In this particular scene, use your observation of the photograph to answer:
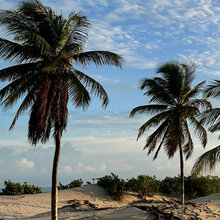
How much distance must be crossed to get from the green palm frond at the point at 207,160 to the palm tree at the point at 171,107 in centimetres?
379

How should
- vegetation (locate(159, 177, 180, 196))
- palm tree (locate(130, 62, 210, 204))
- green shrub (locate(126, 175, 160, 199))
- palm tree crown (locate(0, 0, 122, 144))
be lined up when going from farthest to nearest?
vegetation (locate(159, 177, 180, 196)) < green shrub (locate(126, 175, 160, 199)) < palm tree (locate(130, 62, 210, 204)) < palm tree crown (locate(0, 0, 122, 144))

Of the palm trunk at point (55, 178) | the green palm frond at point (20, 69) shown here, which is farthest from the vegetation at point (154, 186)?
the green palm frond at point (20, 69)

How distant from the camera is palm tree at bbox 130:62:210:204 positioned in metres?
22.6

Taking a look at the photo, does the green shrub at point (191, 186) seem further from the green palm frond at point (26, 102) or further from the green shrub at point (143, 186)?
the green palm frond at point (26, 102)

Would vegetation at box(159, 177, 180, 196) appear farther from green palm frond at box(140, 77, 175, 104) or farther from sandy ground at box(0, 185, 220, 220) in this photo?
green palm frond at box(140, 77, 175, 104)

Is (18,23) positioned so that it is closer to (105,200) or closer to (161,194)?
(105,200)

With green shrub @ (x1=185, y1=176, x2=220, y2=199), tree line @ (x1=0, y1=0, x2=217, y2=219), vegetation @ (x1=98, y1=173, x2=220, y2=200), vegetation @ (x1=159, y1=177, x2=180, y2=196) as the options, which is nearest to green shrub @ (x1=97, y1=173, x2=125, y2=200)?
vegetation @ (x1=98, y1=173, x2=220, y2=200)

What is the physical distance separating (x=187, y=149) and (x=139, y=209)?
27.9 ft

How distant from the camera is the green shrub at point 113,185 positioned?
27781mm

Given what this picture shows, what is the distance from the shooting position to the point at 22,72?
15367 millimetres

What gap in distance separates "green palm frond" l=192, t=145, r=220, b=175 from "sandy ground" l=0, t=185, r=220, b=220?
7.39 ft

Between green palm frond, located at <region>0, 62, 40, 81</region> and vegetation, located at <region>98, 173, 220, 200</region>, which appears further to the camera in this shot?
vegetation, located at <region>98, 173, 220, 200</region>

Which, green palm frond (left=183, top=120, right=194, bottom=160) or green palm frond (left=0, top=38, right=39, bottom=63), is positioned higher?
green palm frond (left=0, top=38, right=39, bottom=63)

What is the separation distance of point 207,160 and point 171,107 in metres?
5.68
